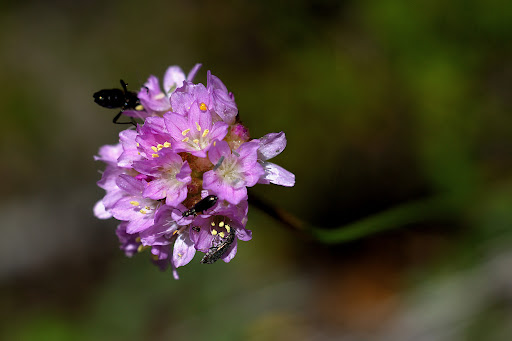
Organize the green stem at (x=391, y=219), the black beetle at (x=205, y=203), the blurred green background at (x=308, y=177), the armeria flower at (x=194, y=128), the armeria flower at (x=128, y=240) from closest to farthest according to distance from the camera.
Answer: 1. the black beetle at (x=205, y=203)
2. the armeria flower at (x=194, y=128)
3. the armeria flower at (x=128, y=240)
4. the green stem at (x=391, y=219)
5. the blurred green background at (x=308, y=177)

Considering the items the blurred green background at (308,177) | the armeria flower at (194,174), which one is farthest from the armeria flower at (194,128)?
the blurred green background at (308,177)

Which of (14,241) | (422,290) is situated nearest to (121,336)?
(14,241)

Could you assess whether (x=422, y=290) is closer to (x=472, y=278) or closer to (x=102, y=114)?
Answer: (x=472, y=278)

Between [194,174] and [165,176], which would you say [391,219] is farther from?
[165,176]

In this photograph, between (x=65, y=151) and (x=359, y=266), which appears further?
(x=65, y=151)

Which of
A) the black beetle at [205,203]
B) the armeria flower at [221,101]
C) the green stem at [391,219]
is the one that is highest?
the green stem at [391,219]

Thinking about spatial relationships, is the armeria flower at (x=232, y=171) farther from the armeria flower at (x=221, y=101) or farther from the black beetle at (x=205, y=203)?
the armeria flower at (x=221, y=101)

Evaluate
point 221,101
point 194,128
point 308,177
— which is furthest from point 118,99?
point 308,177
